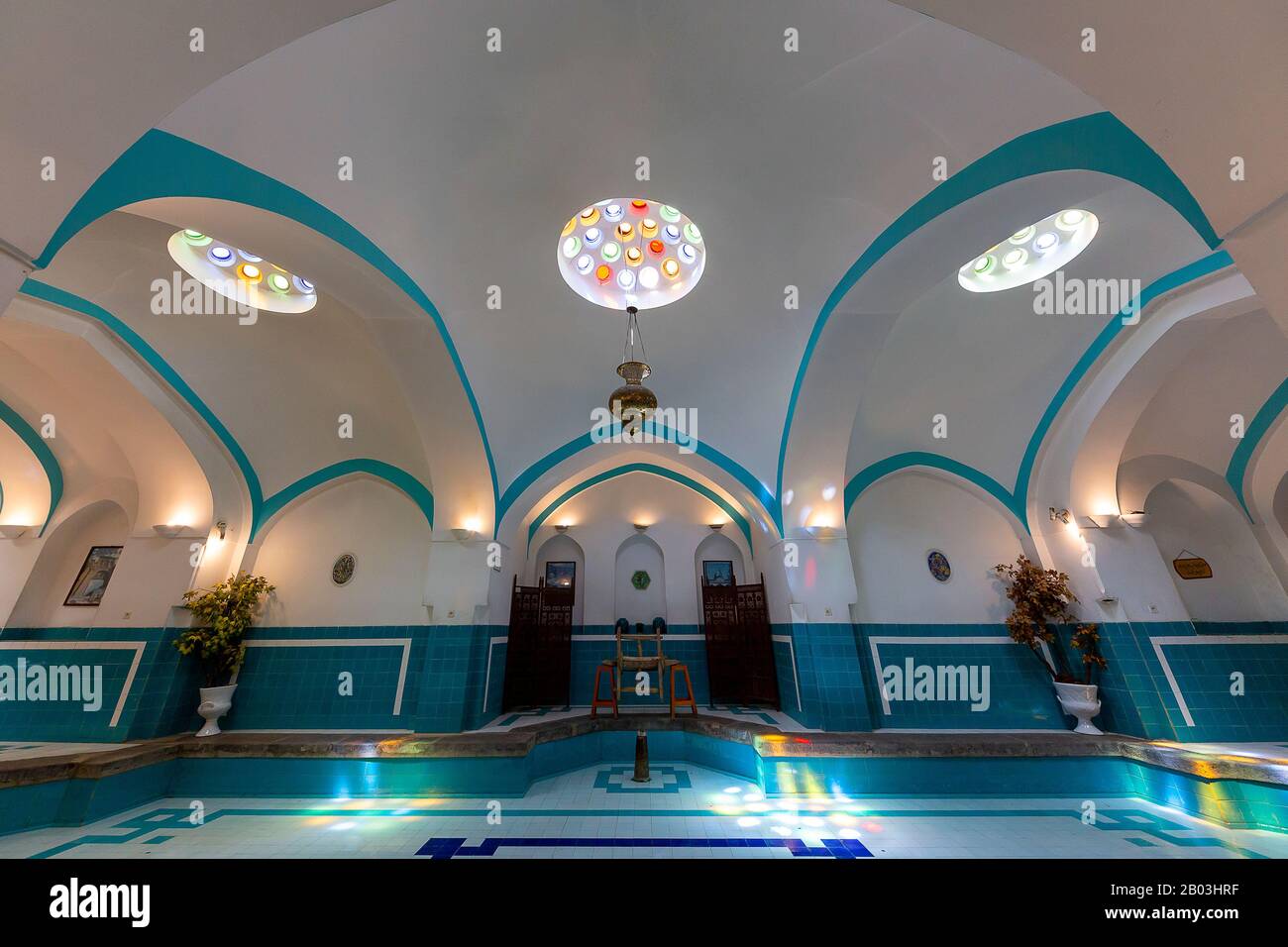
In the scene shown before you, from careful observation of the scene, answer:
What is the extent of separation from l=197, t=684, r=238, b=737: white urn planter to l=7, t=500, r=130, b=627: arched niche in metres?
1.67

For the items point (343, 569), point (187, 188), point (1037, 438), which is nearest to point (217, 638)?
point (343, 569)

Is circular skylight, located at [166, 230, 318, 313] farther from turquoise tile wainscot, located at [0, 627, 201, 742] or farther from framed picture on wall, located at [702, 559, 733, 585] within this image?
framed picture on wall, located at [702, 559, 733, 585]

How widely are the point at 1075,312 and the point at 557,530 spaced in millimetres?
7246

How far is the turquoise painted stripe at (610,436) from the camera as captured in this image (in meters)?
6.30

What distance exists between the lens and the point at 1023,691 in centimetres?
602

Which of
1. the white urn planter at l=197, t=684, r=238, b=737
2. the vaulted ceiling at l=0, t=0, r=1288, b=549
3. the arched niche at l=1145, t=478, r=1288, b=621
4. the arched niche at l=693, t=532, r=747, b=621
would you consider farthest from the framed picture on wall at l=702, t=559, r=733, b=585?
the white urn planter at l=197, t=684, r=238, b=737

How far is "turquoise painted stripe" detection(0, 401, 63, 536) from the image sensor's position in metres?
5.75

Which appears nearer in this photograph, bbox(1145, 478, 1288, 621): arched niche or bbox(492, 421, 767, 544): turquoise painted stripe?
bbox(1145, 478, 1288, 621): arched niche

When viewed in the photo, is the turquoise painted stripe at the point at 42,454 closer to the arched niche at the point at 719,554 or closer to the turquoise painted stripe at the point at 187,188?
the turquoise painted stripe at the point at 187,188

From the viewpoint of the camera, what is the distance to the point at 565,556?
792 centimetres

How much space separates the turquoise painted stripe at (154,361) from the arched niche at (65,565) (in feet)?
5.25

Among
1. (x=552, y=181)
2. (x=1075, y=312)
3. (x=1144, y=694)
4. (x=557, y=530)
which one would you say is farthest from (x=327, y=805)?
(x=1075, y=312)

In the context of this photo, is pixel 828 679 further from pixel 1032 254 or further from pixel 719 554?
pixel 1032 254
